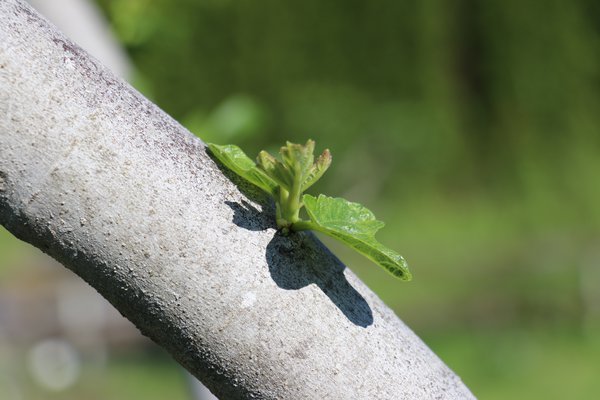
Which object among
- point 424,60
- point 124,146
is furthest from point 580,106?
point 124,146

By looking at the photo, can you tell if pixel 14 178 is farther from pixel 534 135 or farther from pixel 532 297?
pixel 534 135

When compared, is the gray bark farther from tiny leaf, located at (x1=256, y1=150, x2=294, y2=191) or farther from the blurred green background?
the blurred green background

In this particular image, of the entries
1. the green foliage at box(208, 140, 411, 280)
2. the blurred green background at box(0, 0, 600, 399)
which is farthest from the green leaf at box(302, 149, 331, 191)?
the blurred green background at box(0, 0, 600, 399)

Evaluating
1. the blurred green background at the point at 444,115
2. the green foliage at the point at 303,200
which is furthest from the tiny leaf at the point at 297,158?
the blurred green background at the point at 444,115

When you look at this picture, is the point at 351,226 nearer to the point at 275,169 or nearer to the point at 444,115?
the point at 275,169

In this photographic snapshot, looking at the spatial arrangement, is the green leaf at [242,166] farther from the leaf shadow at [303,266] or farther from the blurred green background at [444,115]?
the blurred green background at [444,115]

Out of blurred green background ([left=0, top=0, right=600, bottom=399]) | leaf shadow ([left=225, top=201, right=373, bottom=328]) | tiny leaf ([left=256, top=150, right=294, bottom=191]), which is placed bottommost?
leaf shadow ([left=225, top=201, right=373, bottom=328])
